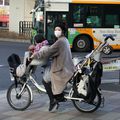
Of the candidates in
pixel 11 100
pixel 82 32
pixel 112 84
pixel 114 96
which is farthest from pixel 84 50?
pixel 11 100

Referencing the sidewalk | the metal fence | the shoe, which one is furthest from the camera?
the metal fence

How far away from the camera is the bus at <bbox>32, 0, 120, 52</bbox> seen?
80.9 ft

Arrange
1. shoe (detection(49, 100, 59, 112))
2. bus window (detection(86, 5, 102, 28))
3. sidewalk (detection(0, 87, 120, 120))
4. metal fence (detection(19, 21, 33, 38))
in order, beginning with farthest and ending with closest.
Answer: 1. metal fence (detection(19, 21, 33, 38))
2. bus window (detection(86, 5, 102, 28))
3. shoe (detection(49, 100, 59, 112))
4. sidewalk (detection(0, 87, 120, 120))

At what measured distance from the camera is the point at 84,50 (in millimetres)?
25000

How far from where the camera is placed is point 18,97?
29.5 ft

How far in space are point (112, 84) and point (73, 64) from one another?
4072 millimetres

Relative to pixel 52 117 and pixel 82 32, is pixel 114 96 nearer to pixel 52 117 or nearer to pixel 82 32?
pixel 52 117

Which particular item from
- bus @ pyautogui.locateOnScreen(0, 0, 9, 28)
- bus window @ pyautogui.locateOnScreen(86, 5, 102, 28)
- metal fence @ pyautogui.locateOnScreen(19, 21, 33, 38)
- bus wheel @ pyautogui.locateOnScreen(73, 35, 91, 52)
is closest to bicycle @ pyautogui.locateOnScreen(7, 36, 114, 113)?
bus wheel @ pyautogui.locateOnScreen(73, 35, 91, 52)

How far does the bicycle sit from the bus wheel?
1589 cm

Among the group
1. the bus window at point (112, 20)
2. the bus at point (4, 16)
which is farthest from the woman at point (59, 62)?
the bus at point (4, 16)

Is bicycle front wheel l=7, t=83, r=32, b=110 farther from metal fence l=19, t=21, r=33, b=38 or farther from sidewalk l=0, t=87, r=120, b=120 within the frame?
metal fence l=19, t=21, r=33, b=38

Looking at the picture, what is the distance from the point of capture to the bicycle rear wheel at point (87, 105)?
8.65 metres

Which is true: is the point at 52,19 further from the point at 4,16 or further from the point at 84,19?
the point at 4,16

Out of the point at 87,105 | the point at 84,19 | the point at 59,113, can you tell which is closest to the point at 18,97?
the point at 59,113
